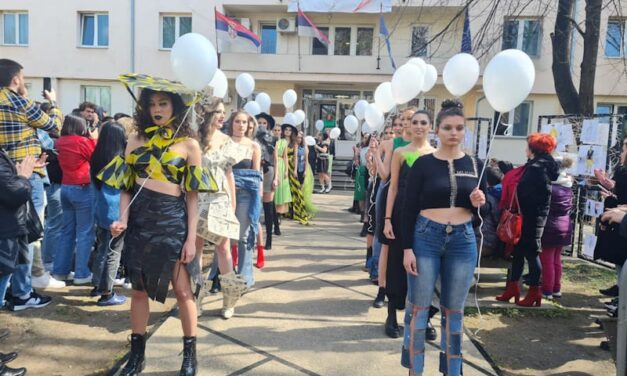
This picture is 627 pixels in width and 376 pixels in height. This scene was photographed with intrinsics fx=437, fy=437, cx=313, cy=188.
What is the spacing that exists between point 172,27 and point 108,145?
16.4 metres

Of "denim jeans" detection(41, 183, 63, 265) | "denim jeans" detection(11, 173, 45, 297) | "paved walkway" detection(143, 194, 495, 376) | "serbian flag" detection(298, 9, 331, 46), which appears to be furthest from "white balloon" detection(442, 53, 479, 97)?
"serbian flag" detection(298, 9, 331, 46)

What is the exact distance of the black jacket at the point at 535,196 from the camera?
4.54 metres

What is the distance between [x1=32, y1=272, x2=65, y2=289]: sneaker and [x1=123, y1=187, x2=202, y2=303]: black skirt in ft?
7.96

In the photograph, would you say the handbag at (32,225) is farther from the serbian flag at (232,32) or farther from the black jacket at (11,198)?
the serbian flag at (232,32)

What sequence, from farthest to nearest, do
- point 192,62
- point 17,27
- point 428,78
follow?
1. point 17,27
2. point 428,78
3. point 192,62

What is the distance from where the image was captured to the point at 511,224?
4.62 meters

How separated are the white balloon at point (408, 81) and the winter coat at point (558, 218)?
1906 mm

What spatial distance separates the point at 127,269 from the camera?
113 inches

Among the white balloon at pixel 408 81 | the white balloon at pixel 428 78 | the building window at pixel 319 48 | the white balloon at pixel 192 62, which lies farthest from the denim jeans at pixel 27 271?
the building window at pixel 319 48

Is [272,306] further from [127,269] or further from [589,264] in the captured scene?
[589,264]

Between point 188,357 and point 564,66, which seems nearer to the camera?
point 188,357

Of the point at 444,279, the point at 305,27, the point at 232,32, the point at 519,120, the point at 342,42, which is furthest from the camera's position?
the point at 342,42

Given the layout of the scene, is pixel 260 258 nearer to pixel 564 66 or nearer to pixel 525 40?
pixel 564 66

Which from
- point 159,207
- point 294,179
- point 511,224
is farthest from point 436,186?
point 294,179
